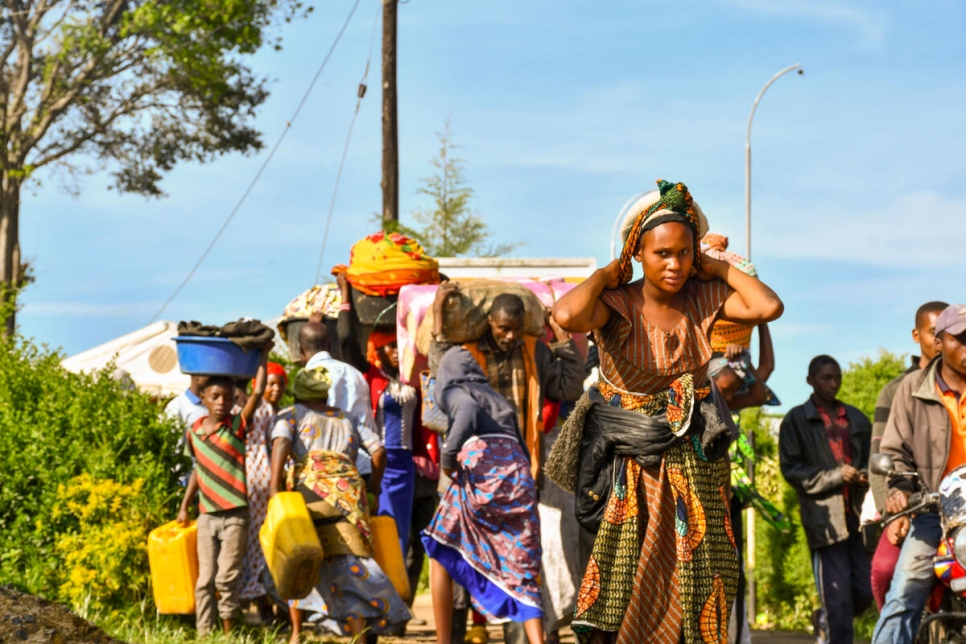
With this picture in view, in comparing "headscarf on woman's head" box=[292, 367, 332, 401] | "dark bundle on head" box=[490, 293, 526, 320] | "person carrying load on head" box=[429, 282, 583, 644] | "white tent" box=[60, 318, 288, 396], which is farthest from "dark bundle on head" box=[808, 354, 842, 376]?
"white tent" box=[60, 318, 288, 396]

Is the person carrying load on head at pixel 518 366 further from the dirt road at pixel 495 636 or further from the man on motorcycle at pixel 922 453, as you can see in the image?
the man on motorcycle at pixel 922 453

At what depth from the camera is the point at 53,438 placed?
26.4ft

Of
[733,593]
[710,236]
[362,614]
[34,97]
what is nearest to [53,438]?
[362,614]

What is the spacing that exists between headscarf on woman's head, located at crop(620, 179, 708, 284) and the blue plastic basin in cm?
337

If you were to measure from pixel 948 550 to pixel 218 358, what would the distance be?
4.21 metres

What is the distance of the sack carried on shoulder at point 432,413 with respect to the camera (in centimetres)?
753

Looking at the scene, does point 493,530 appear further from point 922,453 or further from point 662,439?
point 662,439

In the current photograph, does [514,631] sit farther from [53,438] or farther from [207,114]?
[207,114]

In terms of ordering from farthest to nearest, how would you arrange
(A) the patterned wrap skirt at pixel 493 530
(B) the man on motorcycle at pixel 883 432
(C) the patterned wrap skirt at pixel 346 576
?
(C) the patterned wrap skirt at pixel 346 576 < (A) the patterned wrap skirt at pixel 493 530 < (B) the man on motorcycle at pixel 883 432

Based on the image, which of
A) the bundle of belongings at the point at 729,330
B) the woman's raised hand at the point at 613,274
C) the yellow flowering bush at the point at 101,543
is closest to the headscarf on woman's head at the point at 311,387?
the yellow flowering bush at the point at 101,543

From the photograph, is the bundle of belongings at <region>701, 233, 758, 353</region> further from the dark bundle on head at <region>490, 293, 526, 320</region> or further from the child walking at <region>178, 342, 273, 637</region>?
the child walking at <region>178, 342, 273, 637</region>

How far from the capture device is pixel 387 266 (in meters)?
8.95

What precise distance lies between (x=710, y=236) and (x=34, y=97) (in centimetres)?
1408

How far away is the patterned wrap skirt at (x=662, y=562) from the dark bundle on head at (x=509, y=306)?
2.80m
